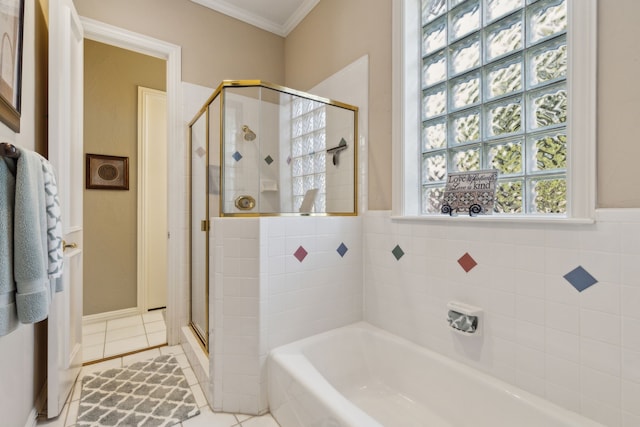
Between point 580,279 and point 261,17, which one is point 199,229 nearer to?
point 261,17

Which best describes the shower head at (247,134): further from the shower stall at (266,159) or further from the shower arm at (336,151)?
the shower arm at (336,151)

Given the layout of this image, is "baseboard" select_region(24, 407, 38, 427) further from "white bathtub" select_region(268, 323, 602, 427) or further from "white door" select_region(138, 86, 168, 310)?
"white door" select_region(138, 86, 168, 310)

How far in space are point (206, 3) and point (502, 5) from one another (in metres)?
2.21

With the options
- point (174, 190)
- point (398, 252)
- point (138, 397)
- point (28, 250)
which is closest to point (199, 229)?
point (174, 190)

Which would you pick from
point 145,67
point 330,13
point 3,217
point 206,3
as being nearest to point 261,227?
point 3,217

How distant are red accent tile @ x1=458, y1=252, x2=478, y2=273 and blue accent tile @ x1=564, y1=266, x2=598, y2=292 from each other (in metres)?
0.34

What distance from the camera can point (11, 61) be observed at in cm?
110

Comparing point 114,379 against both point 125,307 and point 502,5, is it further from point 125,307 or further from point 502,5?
point 502,5

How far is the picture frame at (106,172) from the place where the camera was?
2707mm

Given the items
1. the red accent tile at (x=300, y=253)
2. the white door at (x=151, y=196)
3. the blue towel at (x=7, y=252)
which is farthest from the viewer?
the white door at (x=151, y=196)

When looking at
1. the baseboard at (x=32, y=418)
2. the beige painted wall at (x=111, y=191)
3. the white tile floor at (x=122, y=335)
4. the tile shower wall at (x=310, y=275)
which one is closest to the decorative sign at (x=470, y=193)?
the tile shower wall at (x=310, y=275)

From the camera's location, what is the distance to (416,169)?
5.68 feet

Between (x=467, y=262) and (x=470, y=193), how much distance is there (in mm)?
335

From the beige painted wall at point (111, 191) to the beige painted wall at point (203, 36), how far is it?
88cm
